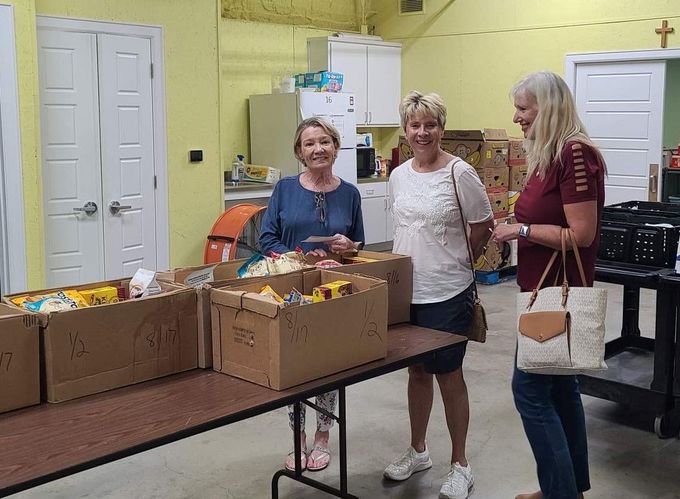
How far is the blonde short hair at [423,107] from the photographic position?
2895 mm

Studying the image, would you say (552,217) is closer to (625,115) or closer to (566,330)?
(566,330)

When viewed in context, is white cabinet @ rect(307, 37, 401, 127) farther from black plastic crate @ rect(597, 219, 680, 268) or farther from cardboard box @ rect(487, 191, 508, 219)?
black plastic crate @ rect(597, 219, 680, 268)

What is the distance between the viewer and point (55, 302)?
82.9 inches

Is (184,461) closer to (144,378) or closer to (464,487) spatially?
(464,487)

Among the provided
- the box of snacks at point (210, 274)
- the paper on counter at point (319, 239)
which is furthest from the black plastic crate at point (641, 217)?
the box of snacks at point (210, 274)

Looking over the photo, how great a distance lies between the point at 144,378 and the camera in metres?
2.19

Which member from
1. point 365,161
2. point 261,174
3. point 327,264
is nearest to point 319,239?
point 327,264

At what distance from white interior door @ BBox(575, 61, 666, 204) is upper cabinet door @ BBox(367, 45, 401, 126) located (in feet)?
7.25

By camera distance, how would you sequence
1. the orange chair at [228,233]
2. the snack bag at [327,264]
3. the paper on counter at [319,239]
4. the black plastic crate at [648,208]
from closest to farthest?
the snack bag at [327,264]
the paper on counter at [319,239]
the black plastic crate at [648,208]
the orange chair at [228,233]

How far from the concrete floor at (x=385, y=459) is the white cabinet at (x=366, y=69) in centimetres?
497

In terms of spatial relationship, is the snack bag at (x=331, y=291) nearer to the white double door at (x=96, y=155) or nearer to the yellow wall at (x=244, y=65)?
the white double door at (x=96, y=155)

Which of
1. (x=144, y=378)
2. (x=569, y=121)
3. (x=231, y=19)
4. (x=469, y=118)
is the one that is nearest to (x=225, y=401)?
(x=144, y=378)

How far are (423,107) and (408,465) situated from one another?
1509mm

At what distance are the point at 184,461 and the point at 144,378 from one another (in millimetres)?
1476
